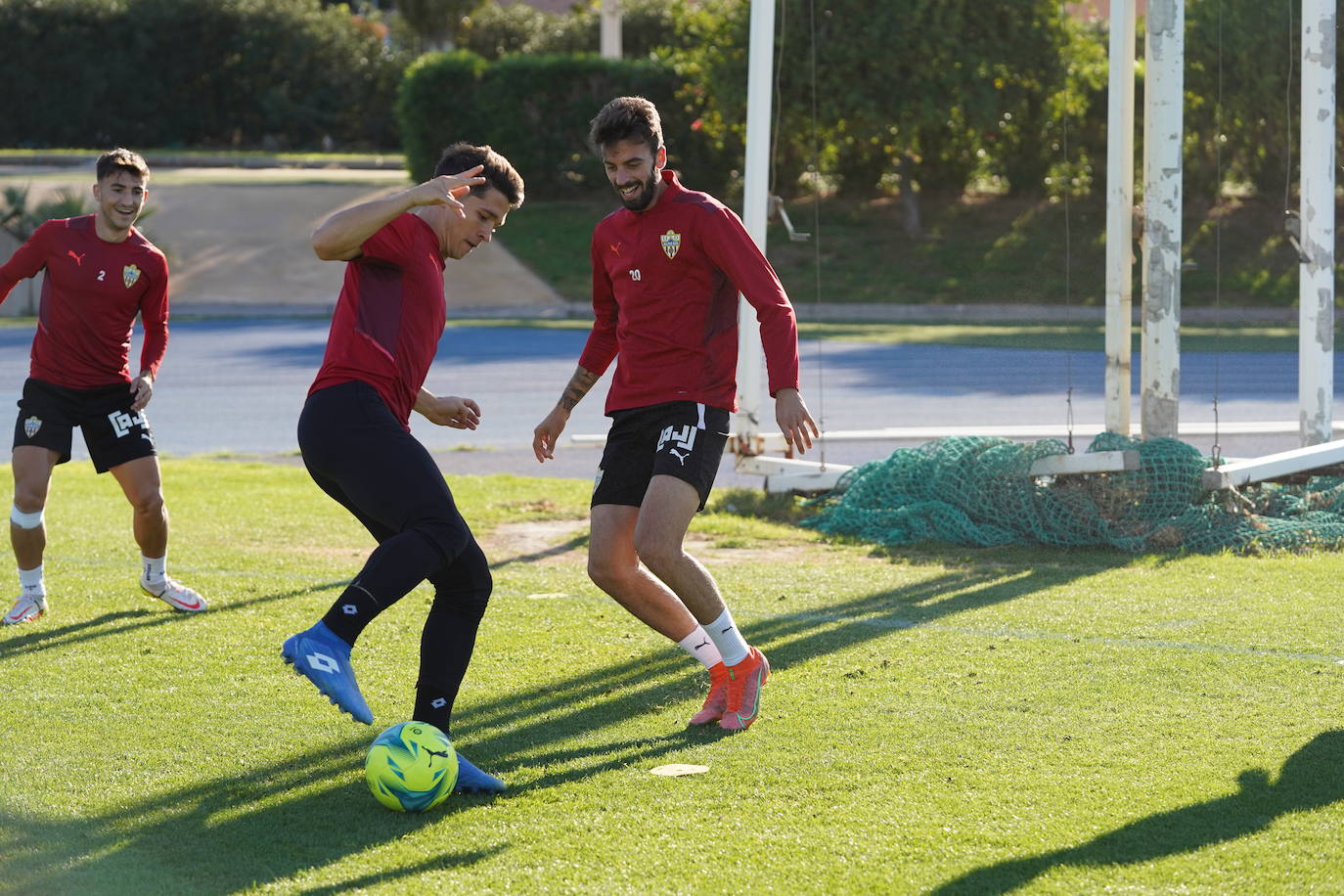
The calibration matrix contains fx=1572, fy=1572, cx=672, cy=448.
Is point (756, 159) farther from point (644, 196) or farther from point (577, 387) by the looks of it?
point (644, 196)

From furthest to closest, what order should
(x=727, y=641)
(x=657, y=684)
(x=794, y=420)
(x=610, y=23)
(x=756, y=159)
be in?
(x=610, y=23)
(x=756, y=159)
(x=657, y=684)
(x=727, y=641)
(x=794, y=420)

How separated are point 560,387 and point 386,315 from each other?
13.0m

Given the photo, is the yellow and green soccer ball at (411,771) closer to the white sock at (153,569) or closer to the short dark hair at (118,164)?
the white sock at (153,569)

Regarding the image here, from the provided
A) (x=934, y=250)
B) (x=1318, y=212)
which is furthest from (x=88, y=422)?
(x=934, y=250)

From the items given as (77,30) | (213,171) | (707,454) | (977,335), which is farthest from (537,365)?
(77,30)

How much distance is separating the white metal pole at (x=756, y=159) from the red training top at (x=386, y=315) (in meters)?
5.36

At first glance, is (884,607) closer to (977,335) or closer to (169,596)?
(169,596)

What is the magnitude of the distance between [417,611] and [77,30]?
42731 millimetres

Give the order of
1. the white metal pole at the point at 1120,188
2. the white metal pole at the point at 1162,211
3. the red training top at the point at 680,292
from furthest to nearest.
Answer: the white metal pole at the point at 1120,188, the white metal pole at the point at 1162,211, the red training top at the point at 680,292

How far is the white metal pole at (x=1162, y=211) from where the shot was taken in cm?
A: 916

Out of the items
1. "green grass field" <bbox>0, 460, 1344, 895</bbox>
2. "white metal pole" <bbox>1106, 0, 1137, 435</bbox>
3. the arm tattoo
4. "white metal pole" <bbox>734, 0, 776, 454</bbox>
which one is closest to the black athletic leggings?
"green grass field" <bbox>0, 460, 1344, 895</bbox>

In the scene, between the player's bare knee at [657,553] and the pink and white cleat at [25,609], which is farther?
the pink and white cleat at [25,609]

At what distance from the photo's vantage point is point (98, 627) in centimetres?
707

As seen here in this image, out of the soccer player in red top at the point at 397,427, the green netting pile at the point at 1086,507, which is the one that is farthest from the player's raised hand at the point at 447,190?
the green netting pile at the point at 1086,507
